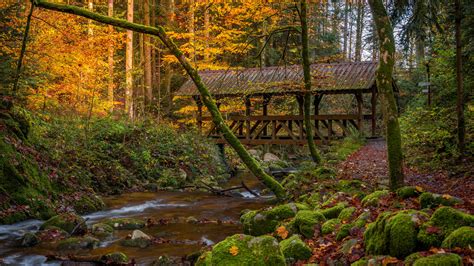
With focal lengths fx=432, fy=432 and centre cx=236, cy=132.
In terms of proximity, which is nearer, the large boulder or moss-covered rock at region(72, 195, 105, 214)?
the large boulder

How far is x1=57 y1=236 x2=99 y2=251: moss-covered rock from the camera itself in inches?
266

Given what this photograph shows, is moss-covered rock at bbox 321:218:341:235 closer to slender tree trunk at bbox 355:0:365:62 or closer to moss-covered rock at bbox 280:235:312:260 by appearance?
moss-covered rock at bbox 280:235:312:260

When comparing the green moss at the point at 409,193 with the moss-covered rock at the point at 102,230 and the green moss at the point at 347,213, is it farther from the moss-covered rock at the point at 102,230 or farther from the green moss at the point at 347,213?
the moss-covered rock at the point at 102,230

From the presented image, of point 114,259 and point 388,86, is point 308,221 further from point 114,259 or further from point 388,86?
point 114,259

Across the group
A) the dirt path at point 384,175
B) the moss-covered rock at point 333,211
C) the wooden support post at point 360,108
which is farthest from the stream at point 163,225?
the wooden support post at point 360,108

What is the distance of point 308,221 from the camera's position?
19.8 ft

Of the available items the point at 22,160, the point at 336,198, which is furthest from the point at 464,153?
the point at 22,160

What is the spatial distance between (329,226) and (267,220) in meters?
1.41

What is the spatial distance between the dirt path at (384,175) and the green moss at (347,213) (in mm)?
1426

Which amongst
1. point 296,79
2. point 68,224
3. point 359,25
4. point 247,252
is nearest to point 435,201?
point 247,252

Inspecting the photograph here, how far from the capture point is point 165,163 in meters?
15.7

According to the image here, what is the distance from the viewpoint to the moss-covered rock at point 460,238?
3.65 meters

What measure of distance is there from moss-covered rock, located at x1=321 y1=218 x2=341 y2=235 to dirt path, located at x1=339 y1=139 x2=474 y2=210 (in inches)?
62.6

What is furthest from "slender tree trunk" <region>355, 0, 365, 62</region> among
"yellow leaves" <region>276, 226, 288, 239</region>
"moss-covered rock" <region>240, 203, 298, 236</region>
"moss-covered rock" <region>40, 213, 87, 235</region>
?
"yellow leaves" <region>276, 226, 288, 239</region>
